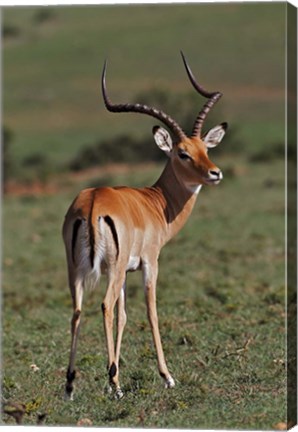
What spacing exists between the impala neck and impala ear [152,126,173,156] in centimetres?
21

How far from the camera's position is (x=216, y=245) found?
15289 millimetres

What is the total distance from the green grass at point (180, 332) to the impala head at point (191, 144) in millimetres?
1265

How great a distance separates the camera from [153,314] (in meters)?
7.75

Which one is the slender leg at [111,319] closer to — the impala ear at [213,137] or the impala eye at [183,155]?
the impala eye at [183,155]

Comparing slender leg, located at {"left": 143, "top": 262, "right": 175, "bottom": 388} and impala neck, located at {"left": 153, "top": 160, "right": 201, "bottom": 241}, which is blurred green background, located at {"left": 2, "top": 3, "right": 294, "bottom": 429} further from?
impala neck, located at {"left": 153, "top": 160, "right": 201, "bottom": 241}

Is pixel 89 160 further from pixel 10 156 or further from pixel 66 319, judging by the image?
pixel 66 319

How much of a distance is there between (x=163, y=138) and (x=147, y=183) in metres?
11.7

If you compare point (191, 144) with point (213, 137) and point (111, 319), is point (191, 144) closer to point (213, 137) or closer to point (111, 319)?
point (213, 137)

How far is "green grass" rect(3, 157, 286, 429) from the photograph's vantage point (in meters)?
7.31

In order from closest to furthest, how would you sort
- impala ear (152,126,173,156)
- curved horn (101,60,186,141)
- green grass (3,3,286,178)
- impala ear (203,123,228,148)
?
curved horn (101,60,186,141) < impala ear (152,126,173,156) < impala ear (203,123,228,148) < green grass (3,3,286,178)

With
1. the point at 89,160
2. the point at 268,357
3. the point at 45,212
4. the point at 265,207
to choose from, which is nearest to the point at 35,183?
the point at 89,160

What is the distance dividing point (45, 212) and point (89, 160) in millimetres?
7357

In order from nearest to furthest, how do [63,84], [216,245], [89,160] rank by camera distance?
[216,245] < [89,160] < [63,84]

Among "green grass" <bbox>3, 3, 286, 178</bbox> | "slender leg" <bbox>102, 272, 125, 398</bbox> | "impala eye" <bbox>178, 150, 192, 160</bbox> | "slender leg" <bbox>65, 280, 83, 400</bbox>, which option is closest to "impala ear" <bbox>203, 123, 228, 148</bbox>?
"impala eye" <bbox>178, 150, 192, 160</bbox>
